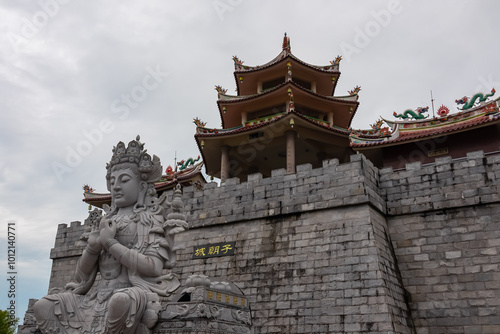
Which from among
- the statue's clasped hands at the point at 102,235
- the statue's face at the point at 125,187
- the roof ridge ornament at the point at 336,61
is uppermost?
the roof ridge ornament at the point at 336,61

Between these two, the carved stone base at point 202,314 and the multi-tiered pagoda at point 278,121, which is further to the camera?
the multi-tiered pagoda at point 278,121

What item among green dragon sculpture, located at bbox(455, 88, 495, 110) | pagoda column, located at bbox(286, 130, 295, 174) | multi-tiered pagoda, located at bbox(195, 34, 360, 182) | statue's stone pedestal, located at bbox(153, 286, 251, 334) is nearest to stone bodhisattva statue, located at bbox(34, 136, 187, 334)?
statue's stone pedestal, located at bbox(153, 286, 251, 334)

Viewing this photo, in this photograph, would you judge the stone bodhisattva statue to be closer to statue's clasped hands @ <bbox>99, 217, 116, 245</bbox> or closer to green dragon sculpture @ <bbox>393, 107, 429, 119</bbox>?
statue's clasped hands @ <bbox>99, 217, 116, 245</bbox>

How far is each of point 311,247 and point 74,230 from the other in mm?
9577

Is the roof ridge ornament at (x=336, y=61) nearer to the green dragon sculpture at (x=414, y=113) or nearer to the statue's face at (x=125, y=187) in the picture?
the green dragon sculpture at (x=414, y=113)

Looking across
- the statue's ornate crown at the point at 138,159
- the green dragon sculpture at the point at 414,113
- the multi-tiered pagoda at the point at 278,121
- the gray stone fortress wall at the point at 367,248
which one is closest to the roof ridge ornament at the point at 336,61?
the multi-tiered pagoda at the point at 278,121

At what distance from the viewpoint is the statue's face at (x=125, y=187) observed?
7.43 meters

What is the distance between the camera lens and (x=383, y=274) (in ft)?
32.2

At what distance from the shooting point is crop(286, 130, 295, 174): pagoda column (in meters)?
16.3

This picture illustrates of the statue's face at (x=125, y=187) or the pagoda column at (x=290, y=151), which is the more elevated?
the pagoda column at (x=290, y=151)

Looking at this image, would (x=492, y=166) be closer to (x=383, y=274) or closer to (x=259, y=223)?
(x=383, y=274)

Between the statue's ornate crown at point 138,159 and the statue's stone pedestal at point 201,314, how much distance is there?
228cm

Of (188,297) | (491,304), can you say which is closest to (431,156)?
(491,304)

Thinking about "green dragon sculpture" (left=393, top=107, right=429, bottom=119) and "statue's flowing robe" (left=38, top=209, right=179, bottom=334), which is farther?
"green dragon sculpture" (left=393, top=107, right=429, bottom=119)
